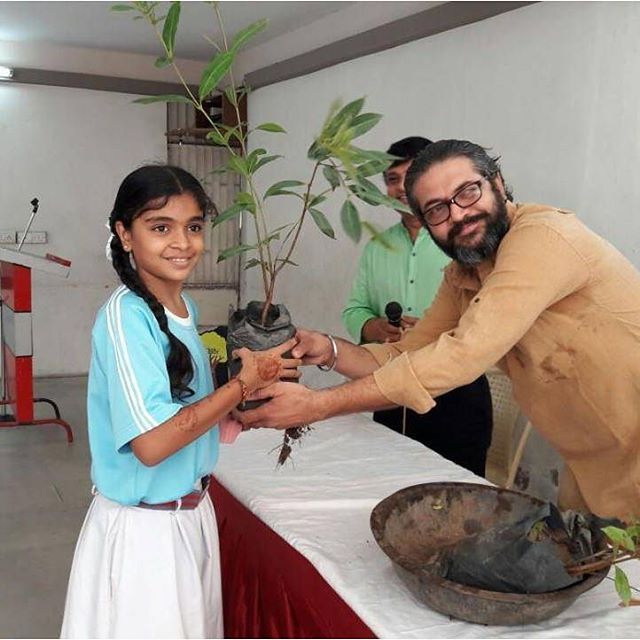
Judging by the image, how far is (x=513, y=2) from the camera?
3.23 m

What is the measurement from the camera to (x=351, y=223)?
1.12 meters

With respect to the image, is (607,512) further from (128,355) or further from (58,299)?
(58,299)

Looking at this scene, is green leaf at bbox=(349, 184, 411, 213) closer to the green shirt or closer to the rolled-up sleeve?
the rolled-up sleeve

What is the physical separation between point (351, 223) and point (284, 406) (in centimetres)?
49

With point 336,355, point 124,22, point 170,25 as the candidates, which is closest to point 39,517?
point 336,355

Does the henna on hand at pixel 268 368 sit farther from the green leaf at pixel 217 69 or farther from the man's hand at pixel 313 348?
the green leaf at pixel 217 69

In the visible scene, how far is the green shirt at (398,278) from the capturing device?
2.65 m

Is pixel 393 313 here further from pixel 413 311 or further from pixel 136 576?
pixel 136 576

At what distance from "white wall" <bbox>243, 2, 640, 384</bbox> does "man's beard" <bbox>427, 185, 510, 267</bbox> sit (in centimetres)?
143

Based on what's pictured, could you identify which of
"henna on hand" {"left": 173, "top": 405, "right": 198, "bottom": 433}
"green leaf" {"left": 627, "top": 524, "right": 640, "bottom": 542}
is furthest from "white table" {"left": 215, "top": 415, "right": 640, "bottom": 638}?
"henna on hand" {"left": 173, "top": 405, "right": 198, "bottom": 433}

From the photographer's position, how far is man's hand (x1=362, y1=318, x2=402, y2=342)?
2.45 meters

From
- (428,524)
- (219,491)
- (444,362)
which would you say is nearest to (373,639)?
(428,524)

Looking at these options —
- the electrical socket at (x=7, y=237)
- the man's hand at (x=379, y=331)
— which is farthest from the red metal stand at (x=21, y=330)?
the man's hand at (x=379, y=331)

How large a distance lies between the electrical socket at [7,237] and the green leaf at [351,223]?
5.55 metres
